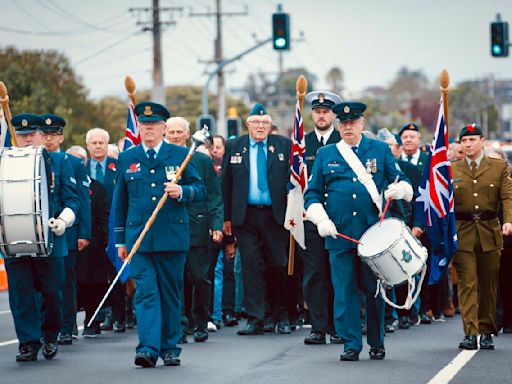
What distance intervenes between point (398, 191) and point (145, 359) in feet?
8.63

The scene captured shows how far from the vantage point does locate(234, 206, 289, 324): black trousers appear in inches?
661

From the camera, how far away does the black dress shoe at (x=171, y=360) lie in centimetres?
1316

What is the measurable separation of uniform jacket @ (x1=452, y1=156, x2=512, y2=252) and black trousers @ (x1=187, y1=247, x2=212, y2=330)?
2.93 m

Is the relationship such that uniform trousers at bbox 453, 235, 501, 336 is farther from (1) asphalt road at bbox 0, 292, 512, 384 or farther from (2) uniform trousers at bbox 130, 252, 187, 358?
(2) uniform trousers at bbox 130, 252, 187, 358

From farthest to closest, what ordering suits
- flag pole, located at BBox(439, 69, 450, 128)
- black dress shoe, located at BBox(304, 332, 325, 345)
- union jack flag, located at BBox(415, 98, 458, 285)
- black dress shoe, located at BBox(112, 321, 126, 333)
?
black dress shoe, located at BBox(112, 321, 126, 333) < black dress shoe, located at BBox(304, 332, 325, 345) < flag pole, located at BBox(439, 69, 450, 128) < union jack flag, located at BBox(415, 98, 458, 285)

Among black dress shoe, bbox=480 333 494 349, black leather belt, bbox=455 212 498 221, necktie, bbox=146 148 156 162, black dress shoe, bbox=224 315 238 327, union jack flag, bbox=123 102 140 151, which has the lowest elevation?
black dress shoe, bbox=224 315 238 327

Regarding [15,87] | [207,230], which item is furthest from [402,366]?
[15,87]

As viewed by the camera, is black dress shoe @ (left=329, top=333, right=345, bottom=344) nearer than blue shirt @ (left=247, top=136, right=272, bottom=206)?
Yes

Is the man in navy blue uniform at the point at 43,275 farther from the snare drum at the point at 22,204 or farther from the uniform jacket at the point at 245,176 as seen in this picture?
the uniform jacket at the point at 245,176

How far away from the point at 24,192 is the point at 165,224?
1267mm

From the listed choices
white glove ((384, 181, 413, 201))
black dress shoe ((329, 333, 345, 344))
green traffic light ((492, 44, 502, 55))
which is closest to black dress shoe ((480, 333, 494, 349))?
black dress shoe ((329, 333, 345, 344))

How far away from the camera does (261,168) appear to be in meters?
17.0

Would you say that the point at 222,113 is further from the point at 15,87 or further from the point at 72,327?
the point at 72,327

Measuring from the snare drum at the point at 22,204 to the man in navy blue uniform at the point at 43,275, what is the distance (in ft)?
1.10
